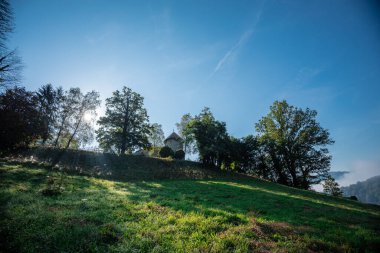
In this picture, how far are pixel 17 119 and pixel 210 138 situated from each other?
28.5 meters

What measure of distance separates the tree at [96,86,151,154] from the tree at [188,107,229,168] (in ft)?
33.5

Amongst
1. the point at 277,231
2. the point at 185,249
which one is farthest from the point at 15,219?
the point at 277,231

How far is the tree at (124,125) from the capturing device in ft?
108

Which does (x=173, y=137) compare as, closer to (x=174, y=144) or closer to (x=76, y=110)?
(x=174, y=144)

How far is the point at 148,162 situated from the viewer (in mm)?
32188

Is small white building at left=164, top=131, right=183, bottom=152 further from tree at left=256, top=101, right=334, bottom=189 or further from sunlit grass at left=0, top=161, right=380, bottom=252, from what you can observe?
sunlit grass at left=0, top=161, right=380, bottom=252

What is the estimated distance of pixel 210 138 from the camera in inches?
1416

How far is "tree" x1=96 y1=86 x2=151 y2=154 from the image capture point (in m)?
32.8

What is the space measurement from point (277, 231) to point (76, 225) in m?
7.75

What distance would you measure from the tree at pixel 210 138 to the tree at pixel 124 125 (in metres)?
10.2

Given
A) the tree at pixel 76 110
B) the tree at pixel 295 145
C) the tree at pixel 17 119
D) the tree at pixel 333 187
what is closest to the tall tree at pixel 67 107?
the tree at pixel 76 110

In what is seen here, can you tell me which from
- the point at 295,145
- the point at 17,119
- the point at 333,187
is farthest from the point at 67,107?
the point at 333,187

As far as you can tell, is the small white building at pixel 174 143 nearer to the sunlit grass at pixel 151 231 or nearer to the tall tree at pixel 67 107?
the tall tree at pixel 67 107

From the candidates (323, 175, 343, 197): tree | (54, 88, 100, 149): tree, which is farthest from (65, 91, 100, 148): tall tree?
(323, 175, 343, 197): tree
